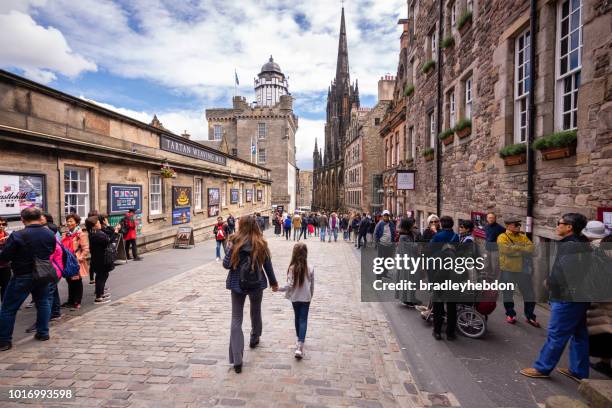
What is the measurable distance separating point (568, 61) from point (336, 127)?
65127 millimetres

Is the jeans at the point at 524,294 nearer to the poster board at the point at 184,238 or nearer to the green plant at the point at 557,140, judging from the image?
the green plant at the point at 557,140

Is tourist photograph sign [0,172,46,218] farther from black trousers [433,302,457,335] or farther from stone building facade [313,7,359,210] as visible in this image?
stone building facade [313,7,359,210]

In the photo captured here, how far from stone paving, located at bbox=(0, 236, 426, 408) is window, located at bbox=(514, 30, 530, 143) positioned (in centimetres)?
532

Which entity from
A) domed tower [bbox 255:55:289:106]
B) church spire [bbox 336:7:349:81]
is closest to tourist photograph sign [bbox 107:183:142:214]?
domed tower [bbox 255:55:289:106]

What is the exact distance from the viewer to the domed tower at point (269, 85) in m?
63.5

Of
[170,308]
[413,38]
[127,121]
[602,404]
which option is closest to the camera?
[602,404]

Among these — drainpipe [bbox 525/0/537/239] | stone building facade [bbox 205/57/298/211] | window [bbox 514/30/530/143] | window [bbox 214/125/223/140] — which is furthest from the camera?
window [bbox 214/125/223/140]

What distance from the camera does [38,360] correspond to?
4.03 m

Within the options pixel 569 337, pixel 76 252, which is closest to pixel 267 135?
pixel 76 252

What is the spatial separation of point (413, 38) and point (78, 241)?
17145 mm

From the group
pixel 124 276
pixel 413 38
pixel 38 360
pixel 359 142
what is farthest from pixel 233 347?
pixel 359 142

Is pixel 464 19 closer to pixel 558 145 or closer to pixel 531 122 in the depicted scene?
pixel 531 122

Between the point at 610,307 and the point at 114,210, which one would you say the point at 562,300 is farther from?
the point at 114,210

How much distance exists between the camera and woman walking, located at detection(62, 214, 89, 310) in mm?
6004
